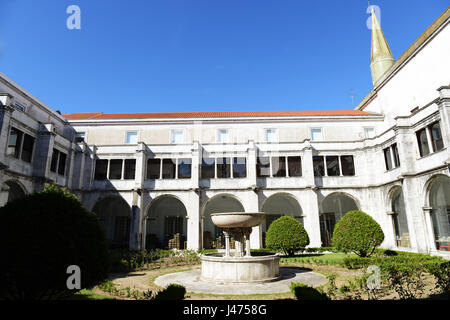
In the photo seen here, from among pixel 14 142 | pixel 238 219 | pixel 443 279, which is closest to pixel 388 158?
pixel 443 279

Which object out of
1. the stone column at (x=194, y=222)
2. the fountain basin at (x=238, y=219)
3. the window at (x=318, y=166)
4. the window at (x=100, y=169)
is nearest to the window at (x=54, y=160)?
the window at (x=100, y=169)

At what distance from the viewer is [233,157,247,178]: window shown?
24.8 metres

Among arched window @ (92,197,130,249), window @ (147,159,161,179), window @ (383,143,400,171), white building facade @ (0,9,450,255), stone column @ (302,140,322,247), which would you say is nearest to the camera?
white building facade @ (0,9,450,255)

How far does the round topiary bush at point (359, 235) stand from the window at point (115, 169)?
19320 millimetres

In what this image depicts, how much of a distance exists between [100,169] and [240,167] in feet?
42.6

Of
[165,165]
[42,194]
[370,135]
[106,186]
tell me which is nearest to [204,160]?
[165,165]

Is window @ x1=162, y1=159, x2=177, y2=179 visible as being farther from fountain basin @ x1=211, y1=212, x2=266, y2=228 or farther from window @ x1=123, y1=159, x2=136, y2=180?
fountain basin @ x1=211, y1=212, x2=266, y2=228

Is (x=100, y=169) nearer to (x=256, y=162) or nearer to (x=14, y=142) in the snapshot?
(x=14, y=142)

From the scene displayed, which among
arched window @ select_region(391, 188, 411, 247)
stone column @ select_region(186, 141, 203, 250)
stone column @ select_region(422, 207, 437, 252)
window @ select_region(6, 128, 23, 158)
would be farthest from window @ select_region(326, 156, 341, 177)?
window @ select_region(6, 128, 23, 158)

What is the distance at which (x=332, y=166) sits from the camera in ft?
82.0

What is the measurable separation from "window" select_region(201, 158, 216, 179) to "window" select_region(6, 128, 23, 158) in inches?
543

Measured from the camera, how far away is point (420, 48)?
22.9 metres

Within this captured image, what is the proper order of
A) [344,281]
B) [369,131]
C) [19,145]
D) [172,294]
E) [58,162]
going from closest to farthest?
[172,294] → [344,281] → [19,145] → [58,162] → [369,131]
